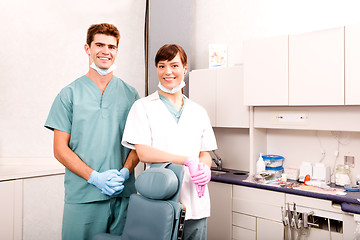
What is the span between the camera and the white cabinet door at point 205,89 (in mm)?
3113

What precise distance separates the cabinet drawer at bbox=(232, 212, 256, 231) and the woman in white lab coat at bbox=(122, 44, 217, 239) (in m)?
0.99

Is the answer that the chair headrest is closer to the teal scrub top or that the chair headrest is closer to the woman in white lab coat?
the woman in white lab coat

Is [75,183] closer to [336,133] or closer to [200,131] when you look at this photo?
[200,131]

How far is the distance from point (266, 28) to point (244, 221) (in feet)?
5.88

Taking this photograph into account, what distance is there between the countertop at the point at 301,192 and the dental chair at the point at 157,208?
4.04 feet

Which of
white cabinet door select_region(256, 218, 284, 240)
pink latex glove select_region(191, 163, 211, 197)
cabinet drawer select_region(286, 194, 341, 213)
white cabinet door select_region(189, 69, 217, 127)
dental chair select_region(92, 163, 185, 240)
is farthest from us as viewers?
white cabinet door select_region(189, 69, 217, 127)

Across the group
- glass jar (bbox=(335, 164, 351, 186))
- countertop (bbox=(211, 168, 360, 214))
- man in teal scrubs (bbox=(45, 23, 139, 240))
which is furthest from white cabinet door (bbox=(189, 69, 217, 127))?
man in teal scrubs (bbox=(45, 23, 139, 240))

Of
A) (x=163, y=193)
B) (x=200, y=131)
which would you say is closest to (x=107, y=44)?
(x=200, y=131)

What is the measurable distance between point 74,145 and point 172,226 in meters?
0.75

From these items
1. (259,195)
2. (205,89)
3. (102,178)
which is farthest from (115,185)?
(205,89)

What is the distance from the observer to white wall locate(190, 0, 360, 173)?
8.98 ft

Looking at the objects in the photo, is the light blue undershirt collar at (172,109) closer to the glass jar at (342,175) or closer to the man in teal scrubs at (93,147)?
the man in teal scrubs at (93,147)

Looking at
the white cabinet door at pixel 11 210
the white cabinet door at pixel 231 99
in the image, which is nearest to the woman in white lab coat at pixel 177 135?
the white cabinet door at pixel 231 99

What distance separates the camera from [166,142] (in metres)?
1.78
